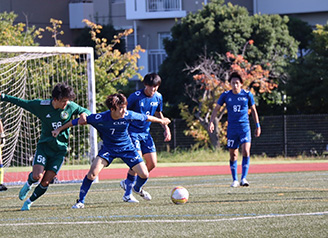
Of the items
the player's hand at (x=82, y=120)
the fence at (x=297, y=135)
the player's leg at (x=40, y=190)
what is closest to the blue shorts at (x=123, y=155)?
the player's hand at (x=82, y=120)

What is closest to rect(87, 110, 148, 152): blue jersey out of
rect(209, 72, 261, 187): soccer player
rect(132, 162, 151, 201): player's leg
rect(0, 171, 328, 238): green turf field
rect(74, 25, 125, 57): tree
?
rect(132, 162, 151, 201): player's leg

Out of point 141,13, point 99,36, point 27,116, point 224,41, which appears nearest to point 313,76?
point 224,41

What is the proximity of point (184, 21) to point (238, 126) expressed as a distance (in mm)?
19158

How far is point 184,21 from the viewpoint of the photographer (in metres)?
31.3

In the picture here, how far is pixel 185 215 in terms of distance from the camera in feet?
26.6

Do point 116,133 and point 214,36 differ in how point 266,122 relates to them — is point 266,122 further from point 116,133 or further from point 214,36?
point 116,133

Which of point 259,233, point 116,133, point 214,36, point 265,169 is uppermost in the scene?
point 214,36

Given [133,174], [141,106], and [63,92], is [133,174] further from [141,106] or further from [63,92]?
[63,92]

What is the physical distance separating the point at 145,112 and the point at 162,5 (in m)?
26.5

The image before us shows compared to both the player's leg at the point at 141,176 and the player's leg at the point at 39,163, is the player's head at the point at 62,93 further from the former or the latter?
the player's leg at the point at 141,176

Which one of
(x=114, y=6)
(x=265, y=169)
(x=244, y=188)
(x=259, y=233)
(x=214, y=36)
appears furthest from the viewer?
(x=114, y=6)

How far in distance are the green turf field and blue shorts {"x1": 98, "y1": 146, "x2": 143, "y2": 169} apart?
614 millimetres

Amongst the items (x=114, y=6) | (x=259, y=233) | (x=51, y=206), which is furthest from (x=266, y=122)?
(x=259, y=233)

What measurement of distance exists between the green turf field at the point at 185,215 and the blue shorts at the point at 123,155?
61 cm
